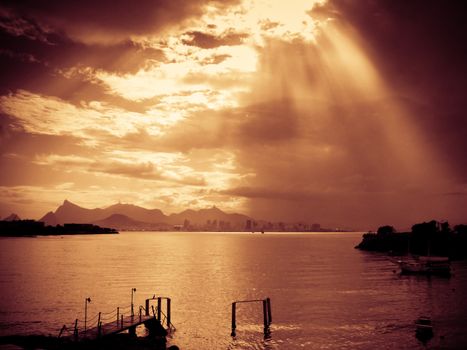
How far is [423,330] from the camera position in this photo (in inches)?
1657

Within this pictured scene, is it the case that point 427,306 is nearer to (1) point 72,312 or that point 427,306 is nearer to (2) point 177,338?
(2) point 177,338

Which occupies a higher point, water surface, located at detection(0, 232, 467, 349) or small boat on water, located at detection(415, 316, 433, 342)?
small boat on water, located at detection(415, 316, 433, 342)

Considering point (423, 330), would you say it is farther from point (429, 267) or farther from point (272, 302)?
point (429, 267)

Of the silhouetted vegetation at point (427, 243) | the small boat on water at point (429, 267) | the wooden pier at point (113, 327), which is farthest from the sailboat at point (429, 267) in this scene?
the wooden pier at point (113, 327)

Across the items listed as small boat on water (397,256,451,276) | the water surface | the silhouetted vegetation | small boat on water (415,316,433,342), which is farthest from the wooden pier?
the silhouetted vegetation

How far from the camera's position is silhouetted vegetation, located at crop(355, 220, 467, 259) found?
144m

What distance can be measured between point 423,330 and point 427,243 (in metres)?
122

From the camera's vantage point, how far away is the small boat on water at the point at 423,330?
41344 millimetres

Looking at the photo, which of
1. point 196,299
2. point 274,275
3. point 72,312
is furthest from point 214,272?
point 72,312

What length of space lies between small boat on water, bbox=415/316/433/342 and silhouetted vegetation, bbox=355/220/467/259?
279 feet

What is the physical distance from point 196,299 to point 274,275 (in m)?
34.7

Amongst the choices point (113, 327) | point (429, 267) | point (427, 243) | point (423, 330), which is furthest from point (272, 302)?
point (427, 243)

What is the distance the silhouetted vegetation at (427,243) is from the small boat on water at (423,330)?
3343 inches

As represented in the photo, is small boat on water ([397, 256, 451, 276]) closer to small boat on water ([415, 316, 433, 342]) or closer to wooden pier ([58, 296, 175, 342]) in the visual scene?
small boat on water ([415, 316, 433, 342])
